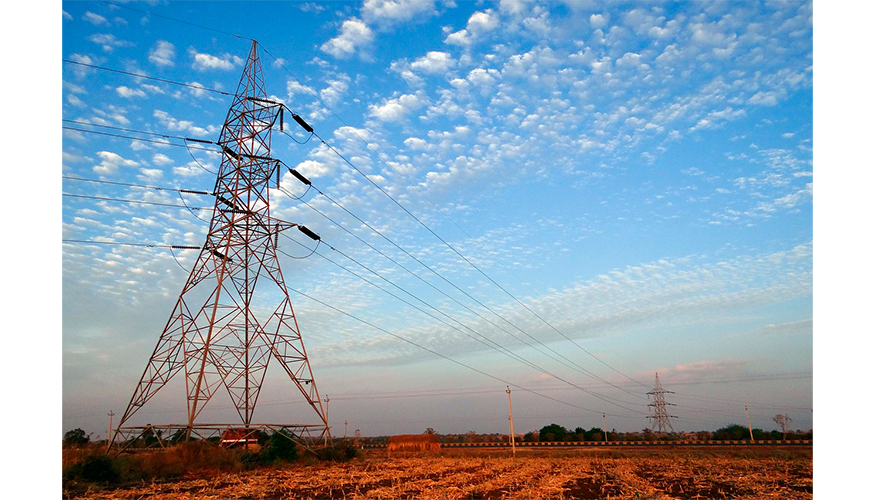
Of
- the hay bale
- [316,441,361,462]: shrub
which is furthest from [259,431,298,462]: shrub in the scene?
the hay bale

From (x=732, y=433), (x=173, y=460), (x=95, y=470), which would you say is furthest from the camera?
(x=732, y=433)

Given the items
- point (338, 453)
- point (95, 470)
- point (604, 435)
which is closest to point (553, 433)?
point (604, 435)

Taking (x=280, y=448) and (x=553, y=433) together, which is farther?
(x=553, y=433)

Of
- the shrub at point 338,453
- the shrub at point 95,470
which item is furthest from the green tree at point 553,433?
the shrub at point 95,470

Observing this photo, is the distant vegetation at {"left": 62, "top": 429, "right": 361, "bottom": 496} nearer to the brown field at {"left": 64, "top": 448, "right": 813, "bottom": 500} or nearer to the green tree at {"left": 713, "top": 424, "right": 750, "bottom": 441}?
the brown field at {"left": 64, "top": 448, "right": 813, "bottom": 500}

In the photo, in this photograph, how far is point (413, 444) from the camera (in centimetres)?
5047

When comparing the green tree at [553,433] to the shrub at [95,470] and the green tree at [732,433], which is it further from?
the shrub at [95,470]

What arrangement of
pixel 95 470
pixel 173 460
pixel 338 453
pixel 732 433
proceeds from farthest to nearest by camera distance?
pixel 732 433, pixel 338 453, pixel 173 460, pixel 95 470

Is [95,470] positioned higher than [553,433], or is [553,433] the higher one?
[95,470]

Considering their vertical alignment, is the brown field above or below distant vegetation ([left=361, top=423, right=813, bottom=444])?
above

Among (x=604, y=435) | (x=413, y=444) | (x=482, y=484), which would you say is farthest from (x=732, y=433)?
(x=482, y=484)

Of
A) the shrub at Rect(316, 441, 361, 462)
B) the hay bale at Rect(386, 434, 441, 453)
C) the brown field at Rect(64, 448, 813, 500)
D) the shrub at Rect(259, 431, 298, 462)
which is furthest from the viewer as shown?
the hay bale at Rect(386, 434, 441, 453)

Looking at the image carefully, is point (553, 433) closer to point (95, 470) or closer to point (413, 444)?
point (413, 444)

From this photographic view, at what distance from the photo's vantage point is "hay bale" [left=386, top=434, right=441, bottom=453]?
49812 mm
